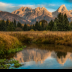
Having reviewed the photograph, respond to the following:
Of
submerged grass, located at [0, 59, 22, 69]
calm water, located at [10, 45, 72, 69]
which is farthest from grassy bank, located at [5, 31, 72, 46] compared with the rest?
submerged grass, located at [0, 59, 22, 69]

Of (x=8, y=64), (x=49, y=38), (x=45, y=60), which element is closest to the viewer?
(x=8, y=64)

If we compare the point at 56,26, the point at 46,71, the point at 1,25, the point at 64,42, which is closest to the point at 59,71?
the point at 46,71

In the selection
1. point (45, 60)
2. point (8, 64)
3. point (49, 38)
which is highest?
point (49, 38)

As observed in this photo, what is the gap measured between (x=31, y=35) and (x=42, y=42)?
4.62 metres

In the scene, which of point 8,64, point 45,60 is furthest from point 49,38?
point 8,64

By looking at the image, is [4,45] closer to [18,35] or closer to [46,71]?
[46,71]

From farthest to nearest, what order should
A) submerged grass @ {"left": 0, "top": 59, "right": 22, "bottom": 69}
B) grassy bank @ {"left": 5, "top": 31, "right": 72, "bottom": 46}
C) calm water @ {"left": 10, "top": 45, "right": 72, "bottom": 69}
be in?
grassy bank @ {"left": 5, "top": 31, "right": 72, "bottom": 46}
calm water @ {"left": 10, "top": 45, "right": 72, "bottom": 69}
submerged grass @ {"left": 0, "top": 59, "right": 22, "bottom": 69}

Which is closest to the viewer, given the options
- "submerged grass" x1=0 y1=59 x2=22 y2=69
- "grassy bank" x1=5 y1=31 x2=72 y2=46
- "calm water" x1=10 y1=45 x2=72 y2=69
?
"submerged grass" x1=0 y1=59 x2=22 y2=69

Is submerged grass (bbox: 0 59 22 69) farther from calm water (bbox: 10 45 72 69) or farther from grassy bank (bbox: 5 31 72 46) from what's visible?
grassy bank (bbox: 5 31 72 46)

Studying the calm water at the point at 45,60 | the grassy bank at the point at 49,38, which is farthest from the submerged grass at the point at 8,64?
the grassy bank at the point at 49,38

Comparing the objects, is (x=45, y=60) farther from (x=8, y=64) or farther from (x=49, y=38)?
(x=49, y=38)

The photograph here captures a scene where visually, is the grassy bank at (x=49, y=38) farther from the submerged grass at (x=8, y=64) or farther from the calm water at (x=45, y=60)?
the submerged grass at (x=8, y=64)

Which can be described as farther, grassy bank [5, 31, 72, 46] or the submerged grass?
grassy bank [5, 31, 72, 46]

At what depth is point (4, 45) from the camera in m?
16.6
